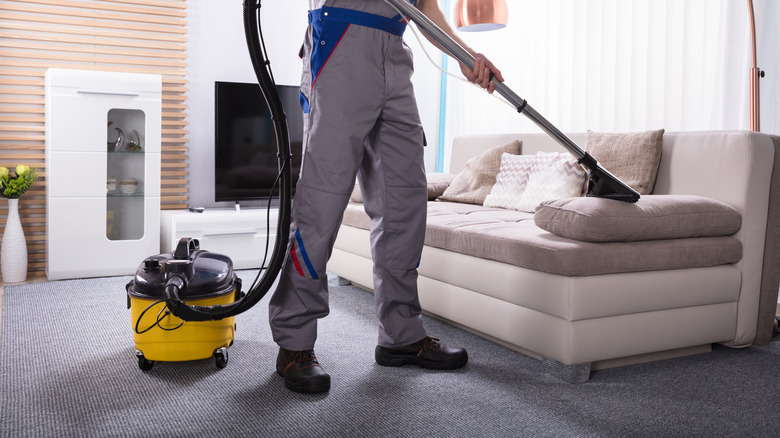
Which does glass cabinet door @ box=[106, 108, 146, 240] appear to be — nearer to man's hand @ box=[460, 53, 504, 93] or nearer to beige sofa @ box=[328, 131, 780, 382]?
beige sofa @ box=[328, 131, 780, 382]

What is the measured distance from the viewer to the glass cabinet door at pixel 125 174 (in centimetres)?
359

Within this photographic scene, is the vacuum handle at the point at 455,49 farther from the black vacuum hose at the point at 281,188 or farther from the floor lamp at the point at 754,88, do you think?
the floor lamp at the point at 754,88

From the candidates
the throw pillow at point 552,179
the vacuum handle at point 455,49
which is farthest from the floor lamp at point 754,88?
the vacuum handle at point 455,49

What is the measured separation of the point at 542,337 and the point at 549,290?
0.48 feet

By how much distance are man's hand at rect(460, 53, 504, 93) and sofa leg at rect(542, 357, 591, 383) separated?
825mm

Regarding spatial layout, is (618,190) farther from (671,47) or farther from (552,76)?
(552,76)

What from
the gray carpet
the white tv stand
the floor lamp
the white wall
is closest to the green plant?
the white tv stand

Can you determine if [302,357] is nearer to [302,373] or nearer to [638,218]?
[302,373]

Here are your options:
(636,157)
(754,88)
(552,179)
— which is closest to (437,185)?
(552,179)

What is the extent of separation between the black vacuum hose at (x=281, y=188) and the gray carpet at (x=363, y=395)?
212mm

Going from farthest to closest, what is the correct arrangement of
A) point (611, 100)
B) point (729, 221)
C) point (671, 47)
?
point (611, 100) < point (671, 47) < point (729, 221)

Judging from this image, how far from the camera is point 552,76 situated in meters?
3.81

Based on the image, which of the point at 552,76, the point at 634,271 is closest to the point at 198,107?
the point at 552,76

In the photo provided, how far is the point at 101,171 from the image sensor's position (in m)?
3.51
